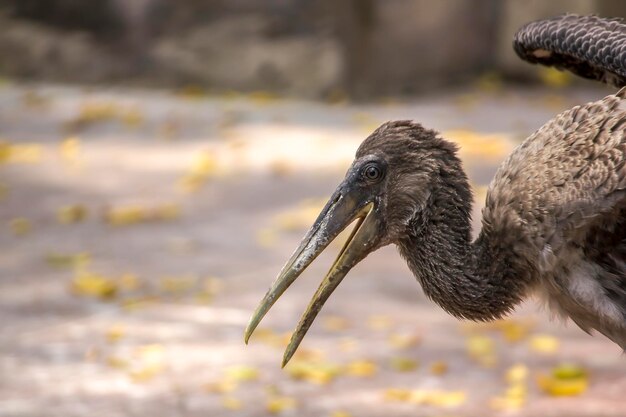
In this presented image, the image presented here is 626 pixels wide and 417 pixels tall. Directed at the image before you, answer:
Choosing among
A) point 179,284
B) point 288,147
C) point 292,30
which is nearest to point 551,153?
point 179,284

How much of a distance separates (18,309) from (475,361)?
2.72 meters

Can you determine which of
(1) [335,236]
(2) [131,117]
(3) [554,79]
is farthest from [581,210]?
(3) [554,79]

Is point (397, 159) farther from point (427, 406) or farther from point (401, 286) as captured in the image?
point (401, 286)

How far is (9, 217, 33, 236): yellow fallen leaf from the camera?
8672mm

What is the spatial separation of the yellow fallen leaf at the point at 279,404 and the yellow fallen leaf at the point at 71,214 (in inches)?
139

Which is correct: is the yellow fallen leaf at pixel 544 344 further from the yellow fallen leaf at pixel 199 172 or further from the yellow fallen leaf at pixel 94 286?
the yellow fallen leaf at pixel 199 172

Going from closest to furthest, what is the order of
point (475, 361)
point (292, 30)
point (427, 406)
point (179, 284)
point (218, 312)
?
1. point (427, 406)
2. point (475, 361)
3. point (218, 312)
4. point (179, 284)
5. point (292, 30)

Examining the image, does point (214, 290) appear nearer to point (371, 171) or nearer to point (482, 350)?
point (482, 350)

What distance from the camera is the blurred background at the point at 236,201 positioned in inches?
239

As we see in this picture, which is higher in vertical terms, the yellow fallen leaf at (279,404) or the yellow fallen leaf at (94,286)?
the yellow fallen leaf at (94,286)

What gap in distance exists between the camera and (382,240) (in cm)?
420

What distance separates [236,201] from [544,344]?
3.38 meters

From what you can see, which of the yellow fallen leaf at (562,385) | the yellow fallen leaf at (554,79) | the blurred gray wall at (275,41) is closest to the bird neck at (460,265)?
the yellow fallen leaf at (562,385)

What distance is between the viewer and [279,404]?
578 cm
